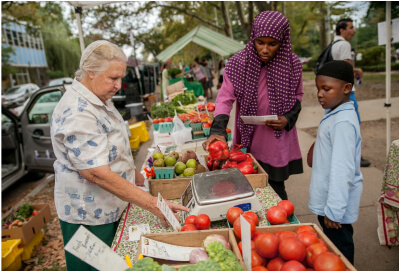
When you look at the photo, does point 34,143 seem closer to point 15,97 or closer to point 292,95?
point 292,95

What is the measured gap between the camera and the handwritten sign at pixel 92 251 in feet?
3.27

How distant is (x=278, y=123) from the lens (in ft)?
7.32

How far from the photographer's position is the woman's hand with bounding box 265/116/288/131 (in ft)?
7.32

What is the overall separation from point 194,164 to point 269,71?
0.99 meters

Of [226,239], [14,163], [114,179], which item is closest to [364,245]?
[226,239]

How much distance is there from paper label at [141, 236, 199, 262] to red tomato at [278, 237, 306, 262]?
1.56ft

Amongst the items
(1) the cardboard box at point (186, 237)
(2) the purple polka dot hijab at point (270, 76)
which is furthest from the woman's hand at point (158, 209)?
(2) the purple polka dot hijab at point (270, 76)

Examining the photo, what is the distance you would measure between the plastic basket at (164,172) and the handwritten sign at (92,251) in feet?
3.45

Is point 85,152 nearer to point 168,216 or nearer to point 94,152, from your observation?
point 94,152

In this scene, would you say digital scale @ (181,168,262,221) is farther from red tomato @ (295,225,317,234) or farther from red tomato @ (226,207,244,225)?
red tomato @ (295,225,317,234)

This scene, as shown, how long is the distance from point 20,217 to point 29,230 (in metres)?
0.34

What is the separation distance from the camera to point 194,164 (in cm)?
228

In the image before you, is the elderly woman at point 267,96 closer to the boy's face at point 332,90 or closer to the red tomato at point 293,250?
the boy's face at point 332,90

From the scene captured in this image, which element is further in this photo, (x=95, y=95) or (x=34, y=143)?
(x=34, y=143)
